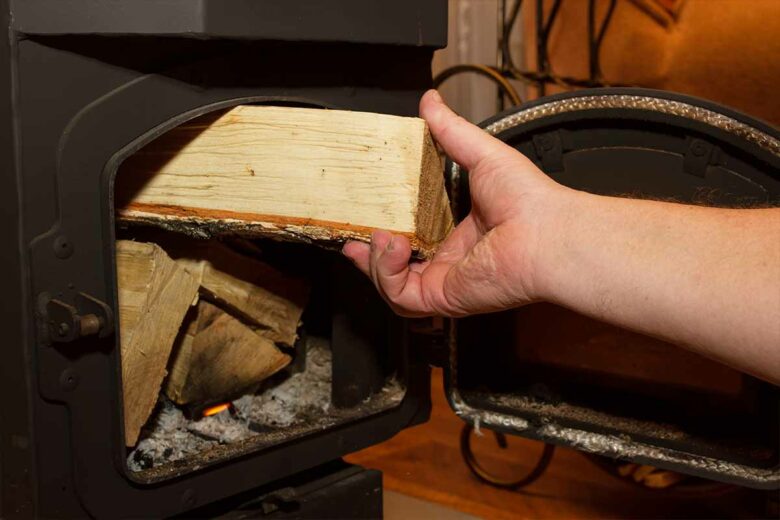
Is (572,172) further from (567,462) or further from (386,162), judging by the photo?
(567,462)

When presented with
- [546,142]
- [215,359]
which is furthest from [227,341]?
[546,142]

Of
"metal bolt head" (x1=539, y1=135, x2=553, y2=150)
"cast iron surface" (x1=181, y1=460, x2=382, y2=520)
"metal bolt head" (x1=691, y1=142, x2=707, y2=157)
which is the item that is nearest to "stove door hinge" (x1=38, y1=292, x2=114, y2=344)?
"cast iron surface" (x1=181, y1=460, x2=382, y2=520)

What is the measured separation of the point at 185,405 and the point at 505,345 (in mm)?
481

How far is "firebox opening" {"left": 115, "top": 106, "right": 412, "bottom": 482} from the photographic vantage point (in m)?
1.09

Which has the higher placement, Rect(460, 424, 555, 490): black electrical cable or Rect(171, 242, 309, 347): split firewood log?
Rect(171, 242, 309, 347): split firewood log

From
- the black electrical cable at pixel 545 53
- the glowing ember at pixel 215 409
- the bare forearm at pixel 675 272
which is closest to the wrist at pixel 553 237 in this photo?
the bare forearm at pixel 675 272

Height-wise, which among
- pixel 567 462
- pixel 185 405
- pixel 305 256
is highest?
pixel 305 256

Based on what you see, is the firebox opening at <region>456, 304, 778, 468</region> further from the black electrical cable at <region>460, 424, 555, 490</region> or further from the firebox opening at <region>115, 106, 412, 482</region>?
the black electrical cable at <region>460, 424, 555, 490</region>

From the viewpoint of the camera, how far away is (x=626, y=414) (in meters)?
1.25

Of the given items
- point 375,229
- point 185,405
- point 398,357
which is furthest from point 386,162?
point 185,405

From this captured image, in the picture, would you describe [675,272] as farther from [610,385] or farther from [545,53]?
[545,53]

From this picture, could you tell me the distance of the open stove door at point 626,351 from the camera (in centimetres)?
106

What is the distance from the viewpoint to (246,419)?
4.25 feet

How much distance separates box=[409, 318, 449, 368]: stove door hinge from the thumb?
35cm
